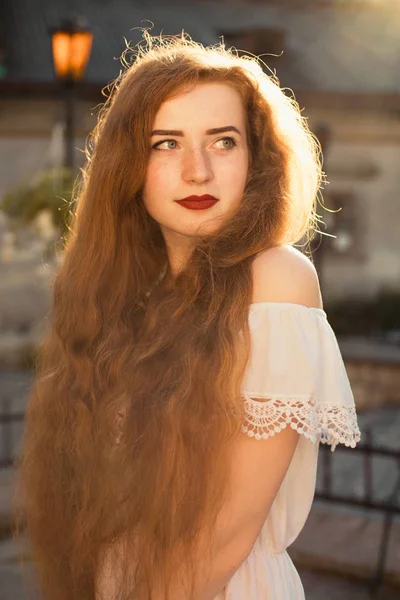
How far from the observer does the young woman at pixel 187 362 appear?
5.79 feet

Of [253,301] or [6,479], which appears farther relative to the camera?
[6,479]

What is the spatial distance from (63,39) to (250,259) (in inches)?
221

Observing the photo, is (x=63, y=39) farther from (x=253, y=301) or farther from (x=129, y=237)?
(x=253, y=301)

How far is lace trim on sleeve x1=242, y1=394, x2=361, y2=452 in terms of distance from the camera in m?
1.73

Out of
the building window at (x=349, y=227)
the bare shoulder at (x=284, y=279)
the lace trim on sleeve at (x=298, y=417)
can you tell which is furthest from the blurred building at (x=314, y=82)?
the lace trim on sleeve at (x=298, y=417)

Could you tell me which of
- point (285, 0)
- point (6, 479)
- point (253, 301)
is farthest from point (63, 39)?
point (285, 0)

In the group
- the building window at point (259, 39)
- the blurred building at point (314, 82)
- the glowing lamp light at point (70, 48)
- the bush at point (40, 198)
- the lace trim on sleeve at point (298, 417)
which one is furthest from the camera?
the building window at point (259, 39)

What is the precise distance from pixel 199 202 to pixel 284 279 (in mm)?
285

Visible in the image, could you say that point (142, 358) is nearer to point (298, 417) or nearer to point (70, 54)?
point (298, 417)

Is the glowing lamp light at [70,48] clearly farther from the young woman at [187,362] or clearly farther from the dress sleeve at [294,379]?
the dress sleeve at [294,379]

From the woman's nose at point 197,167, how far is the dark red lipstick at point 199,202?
0.14 ft

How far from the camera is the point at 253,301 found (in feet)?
5.98

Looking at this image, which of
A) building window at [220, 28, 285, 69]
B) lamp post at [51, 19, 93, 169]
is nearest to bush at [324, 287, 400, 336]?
building window at [220, 28, 285, 69]

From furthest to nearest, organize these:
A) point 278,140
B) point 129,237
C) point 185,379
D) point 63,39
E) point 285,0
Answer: point 285,0 → point 63,39 → point 129,237 → point 278,140 → point 185,379
